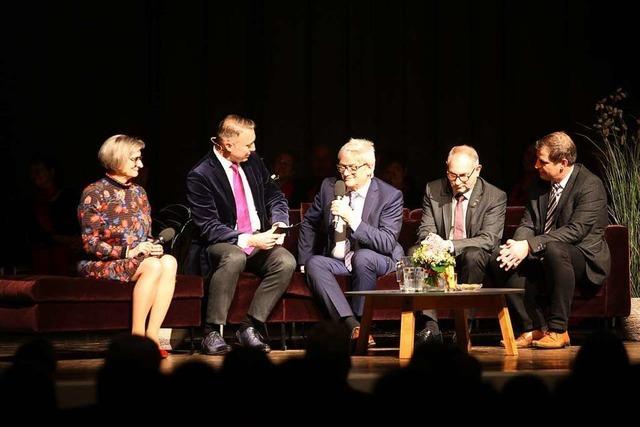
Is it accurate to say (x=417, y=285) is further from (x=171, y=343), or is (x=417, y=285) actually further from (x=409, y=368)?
(x=409, y=368)

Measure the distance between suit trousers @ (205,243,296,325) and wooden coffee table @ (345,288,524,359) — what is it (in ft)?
1.79

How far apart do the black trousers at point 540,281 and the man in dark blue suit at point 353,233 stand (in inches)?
23.0

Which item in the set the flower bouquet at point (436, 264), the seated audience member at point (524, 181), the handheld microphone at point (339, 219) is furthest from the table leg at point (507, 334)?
the seated audience member at point (524, 181)

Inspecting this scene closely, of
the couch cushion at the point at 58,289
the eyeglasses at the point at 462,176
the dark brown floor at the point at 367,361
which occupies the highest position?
the eyeglasses at the point at 462,176

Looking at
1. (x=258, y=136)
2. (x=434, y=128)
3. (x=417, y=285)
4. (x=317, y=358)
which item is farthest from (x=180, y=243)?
(x=317, y=358)

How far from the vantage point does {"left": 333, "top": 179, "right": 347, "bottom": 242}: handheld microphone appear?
17.5 feet

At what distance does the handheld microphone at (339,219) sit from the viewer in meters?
5.34

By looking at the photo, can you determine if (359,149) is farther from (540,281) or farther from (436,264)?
(540,281)

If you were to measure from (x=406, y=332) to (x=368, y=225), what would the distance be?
0.81 metres

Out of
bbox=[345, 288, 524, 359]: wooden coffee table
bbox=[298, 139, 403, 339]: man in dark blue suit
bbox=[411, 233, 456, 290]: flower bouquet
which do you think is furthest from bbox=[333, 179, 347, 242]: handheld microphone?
bbox=[411, 233, 456, 290]: flower bouquet

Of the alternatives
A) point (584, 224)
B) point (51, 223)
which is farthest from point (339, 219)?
point (51, 223)

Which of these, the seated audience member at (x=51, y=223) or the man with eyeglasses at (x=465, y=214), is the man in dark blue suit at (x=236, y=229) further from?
the seated audience member at (x=51, y=223)

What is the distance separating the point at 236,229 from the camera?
5.49 metres

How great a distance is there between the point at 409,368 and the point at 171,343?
4155 millimetres
